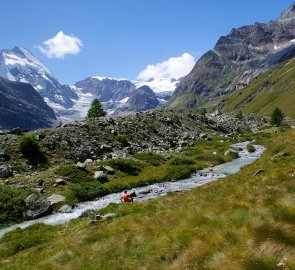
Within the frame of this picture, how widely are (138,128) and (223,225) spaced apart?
6907 cm

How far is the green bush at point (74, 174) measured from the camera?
1939 inches

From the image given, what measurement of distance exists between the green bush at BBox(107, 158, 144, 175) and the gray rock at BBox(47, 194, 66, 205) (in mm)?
14314

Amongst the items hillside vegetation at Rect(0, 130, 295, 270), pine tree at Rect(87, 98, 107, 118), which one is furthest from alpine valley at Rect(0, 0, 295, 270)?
pine tree at Rect(87, 98, 107, 118)

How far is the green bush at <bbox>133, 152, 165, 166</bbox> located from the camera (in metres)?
61.5

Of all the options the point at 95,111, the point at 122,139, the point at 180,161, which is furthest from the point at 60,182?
the point at 95,111

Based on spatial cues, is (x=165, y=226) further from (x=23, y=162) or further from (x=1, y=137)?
(x=1, y=137)

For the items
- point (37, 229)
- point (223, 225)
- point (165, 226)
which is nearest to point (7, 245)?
point (37, 229)

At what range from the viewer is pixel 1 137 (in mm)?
61125

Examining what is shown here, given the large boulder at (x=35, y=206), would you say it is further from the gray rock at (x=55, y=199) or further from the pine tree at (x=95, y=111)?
the pine tree at (x=95, y=111)

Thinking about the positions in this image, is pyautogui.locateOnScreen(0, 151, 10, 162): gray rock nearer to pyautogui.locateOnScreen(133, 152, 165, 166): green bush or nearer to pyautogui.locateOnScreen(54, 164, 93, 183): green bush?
pyautogui.locateOnScreen(54, 164, 93, 183): green bush

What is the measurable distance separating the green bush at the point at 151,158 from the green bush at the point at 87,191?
591 inches

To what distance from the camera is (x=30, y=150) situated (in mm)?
57125

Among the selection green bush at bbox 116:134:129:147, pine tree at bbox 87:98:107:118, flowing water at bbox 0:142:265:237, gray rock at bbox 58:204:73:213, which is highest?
pine tree at bbox 87:98:107:118

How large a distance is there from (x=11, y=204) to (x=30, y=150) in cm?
1922
